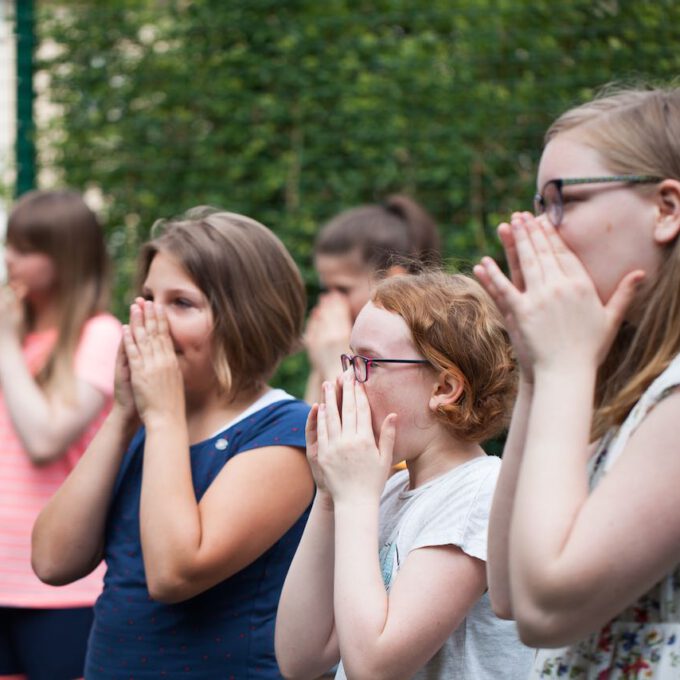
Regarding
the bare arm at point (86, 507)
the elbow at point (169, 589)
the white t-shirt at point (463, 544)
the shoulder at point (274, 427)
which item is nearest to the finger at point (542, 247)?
the white t-shirt at point (463, 544)

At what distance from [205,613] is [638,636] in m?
1.10

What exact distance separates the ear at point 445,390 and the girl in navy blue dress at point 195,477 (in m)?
0.48

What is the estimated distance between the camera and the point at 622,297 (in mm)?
1463

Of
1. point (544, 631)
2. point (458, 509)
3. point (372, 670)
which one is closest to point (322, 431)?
point (458, 509)

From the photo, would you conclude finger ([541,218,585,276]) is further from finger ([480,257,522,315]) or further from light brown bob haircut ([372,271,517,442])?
light brown bob haircut ([372,271,517,442])

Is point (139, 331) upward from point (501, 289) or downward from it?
downward

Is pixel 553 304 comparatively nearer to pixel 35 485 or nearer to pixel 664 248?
pixel 664 248

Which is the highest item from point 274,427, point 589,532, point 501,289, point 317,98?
point 501,289

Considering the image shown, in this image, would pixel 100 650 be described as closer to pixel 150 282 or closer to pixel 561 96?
pixel 150 282

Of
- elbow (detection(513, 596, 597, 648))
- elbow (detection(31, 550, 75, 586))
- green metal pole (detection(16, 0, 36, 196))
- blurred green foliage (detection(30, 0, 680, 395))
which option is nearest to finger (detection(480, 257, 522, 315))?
elbow (detection(513, 596, 597, 648))

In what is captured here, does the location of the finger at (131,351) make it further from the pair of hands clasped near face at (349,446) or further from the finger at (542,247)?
the finger at (542,247)

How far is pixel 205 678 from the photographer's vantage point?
227 cm

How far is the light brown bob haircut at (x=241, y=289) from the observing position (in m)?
2.48

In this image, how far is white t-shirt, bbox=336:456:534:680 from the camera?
1845 millimetres
